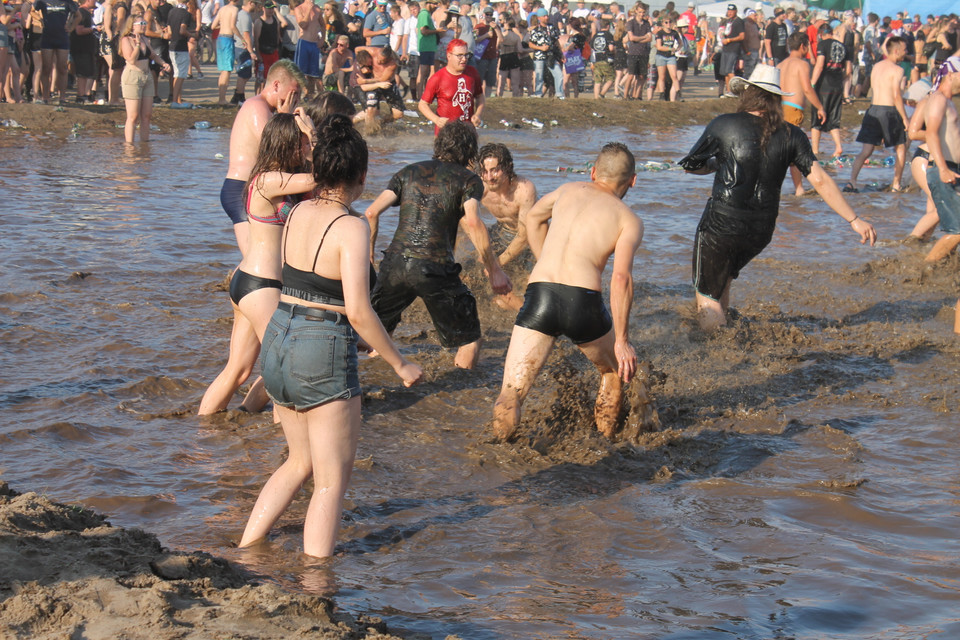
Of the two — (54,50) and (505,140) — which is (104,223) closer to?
(54,50)

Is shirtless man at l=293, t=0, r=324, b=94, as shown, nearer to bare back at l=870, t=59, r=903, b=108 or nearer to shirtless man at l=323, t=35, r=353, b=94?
shirtless man at l=323, t=35, r=353, b=94

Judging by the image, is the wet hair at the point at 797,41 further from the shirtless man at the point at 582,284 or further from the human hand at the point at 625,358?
the human hand at the point at 625,358

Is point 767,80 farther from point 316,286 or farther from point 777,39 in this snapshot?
point 777,39

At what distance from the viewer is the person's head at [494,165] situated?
6.93 metres

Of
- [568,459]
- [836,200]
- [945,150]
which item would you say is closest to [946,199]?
[945,150]

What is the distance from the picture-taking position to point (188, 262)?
8.92 m

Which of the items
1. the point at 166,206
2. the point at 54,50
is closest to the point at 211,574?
the point at 166,206

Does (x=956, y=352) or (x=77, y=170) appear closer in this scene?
(x=956, y=352)

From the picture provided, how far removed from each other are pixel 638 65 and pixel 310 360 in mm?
20216

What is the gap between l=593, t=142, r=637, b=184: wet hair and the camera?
204 inches

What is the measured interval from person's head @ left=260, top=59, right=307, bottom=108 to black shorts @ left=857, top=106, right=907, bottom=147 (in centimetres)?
954

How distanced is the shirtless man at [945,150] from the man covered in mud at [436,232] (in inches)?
186

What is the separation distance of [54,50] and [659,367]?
13.1 metres

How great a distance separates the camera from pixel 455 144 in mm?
6172
